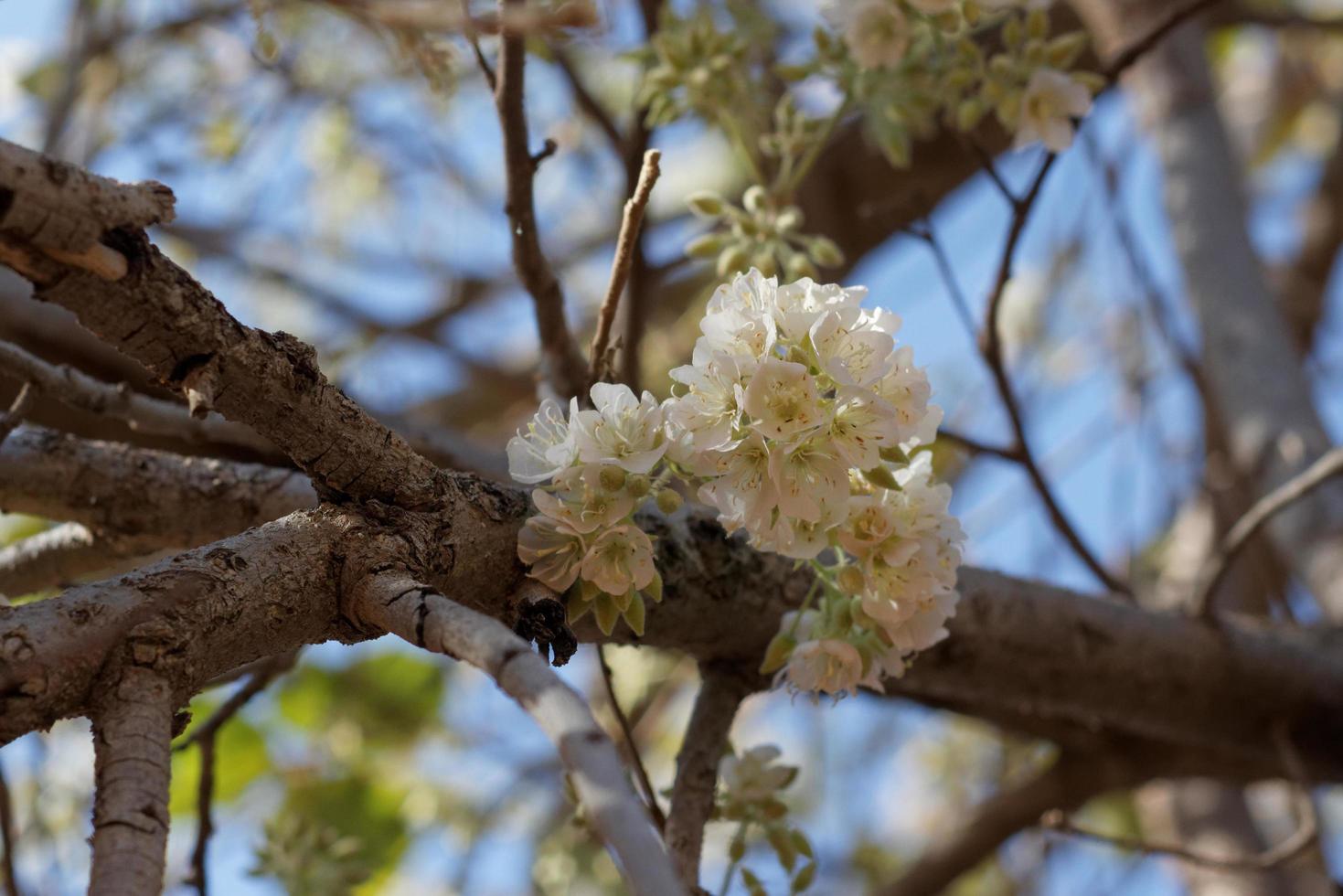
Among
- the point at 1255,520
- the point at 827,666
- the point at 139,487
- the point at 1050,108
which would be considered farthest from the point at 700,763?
the point at 1050,108

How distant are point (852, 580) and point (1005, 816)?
151cm

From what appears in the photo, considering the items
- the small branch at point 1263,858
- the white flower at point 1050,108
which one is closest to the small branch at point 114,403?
the white flower at point 1050,108

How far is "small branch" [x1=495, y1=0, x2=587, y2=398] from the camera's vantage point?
1369 mm

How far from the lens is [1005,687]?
1732mm

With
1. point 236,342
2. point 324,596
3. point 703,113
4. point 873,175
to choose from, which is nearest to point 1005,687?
point 703,113

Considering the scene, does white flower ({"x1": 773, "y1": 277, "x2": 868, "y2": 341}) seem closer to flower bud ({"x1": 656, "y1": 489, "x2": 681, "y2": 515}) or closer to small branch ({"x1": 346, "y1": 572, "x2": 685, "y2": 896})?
flower bud ({"x1": 656, "y1": 489, "x2": 681, "y2": 515})

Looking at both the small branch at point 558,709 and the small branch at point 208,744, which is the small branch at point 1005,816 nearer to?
the small branch at point 208,744

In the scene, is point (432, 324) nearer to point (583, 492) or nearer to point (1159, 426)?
point (1159, 426)

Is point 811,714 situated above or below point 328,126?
below

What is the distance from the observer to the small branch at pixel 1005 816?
2.35 meters

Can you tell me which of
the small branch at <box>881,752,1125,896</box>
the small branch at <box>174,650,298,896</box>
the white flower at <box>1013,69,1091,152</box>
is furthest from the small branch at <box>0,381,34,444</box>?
the small branch at <box>881,752,1125,896</box>

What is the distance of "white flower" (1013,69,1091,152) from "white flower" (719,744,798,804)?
0.85m

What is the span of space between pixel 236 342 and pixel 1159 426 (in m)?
2.54

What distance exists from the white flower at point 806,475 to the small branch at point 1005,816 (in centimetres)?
157
